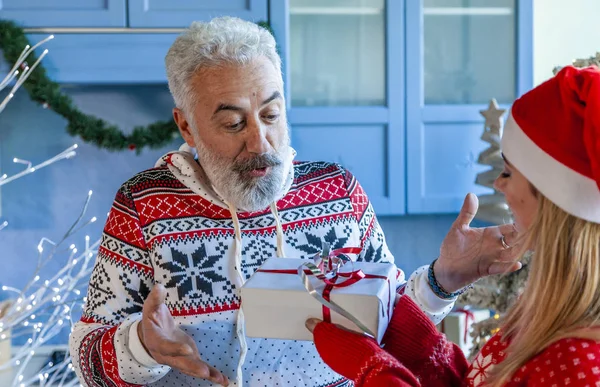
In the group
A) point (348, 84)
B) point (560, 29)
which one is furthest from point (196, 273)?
point (560, 29)

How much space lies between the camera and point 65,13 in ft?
6.43

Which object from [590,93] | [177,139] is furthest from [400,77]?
[590,93]

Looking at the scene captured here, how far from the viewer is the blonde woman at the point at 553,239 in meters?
0.72

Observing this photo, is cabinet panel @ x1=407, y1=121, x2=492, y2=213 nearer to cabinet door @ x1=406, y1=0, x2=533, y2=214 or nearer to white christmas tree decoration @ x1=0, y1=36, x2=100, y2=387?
cabinet door @ x1=406, y1=0, x2=533, y2=214

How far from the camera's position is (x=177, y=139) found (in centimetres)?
228

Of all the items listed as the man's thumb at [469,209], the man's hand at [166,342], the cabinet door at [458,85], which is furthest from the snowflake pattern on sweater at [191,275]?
the cabinet door at [458,85]

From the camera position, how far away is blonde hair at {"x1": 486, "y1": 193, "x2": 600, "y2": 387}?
754 mm

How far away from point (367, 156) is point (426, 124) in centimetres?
21

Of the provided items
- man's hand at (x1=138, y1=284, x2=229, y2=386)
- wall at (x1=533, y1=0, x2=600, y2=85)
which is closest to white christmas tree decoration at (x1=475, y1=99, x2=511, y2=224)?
wall at (x1=533, y1=0, x2=600, y2=85)

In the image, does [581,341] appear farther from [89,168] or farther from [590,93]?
[89,168]

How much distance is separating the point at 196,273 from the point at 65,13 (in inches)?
44.8

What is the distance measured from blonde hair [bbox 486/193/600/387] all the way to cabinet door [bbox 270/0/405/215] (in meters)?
1.39

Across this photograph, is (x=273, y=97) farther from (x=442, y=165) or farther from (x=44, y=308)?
(x=442, y=165)

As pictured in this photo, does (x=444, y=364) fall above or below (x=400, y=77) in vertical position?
below
